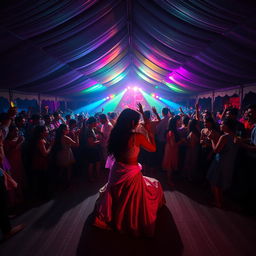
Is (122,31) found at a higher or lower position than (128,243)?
higher

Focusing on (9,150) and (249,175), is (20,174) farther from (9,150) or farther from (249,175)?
(249,175)

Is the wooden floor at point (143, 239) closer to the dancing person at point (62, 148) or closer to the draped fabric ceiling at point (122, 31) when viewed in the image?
the dancing person at point (62, 148)

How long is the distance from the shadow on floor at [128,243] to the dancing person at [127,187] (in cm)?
10

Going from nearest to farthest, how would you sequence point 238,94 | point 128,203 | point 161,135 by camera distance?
point 128,203 → point 161,135 → point 238,94

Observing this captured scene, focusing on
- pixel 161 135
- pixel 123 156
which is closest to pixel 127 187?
pixel 123 156

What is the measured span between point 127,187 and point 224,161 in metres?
1.55

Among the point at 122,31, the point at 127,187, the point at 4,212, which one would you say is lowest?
the point at 4,212

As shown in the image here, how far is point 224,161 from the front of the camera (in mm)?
2631

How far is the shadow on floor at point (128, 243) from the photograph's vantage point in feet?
6.38

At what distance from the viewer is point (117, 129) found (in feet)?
6.94

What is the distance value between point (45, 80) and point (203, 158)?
566 centimetres

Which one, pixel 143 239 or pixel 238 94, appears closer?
pixel 143 239

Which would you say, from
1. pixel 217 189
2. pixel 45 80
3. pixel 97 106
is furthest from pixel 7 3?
pixel 97 106

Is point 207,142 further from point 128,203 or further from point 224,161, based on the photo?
point 128,203
